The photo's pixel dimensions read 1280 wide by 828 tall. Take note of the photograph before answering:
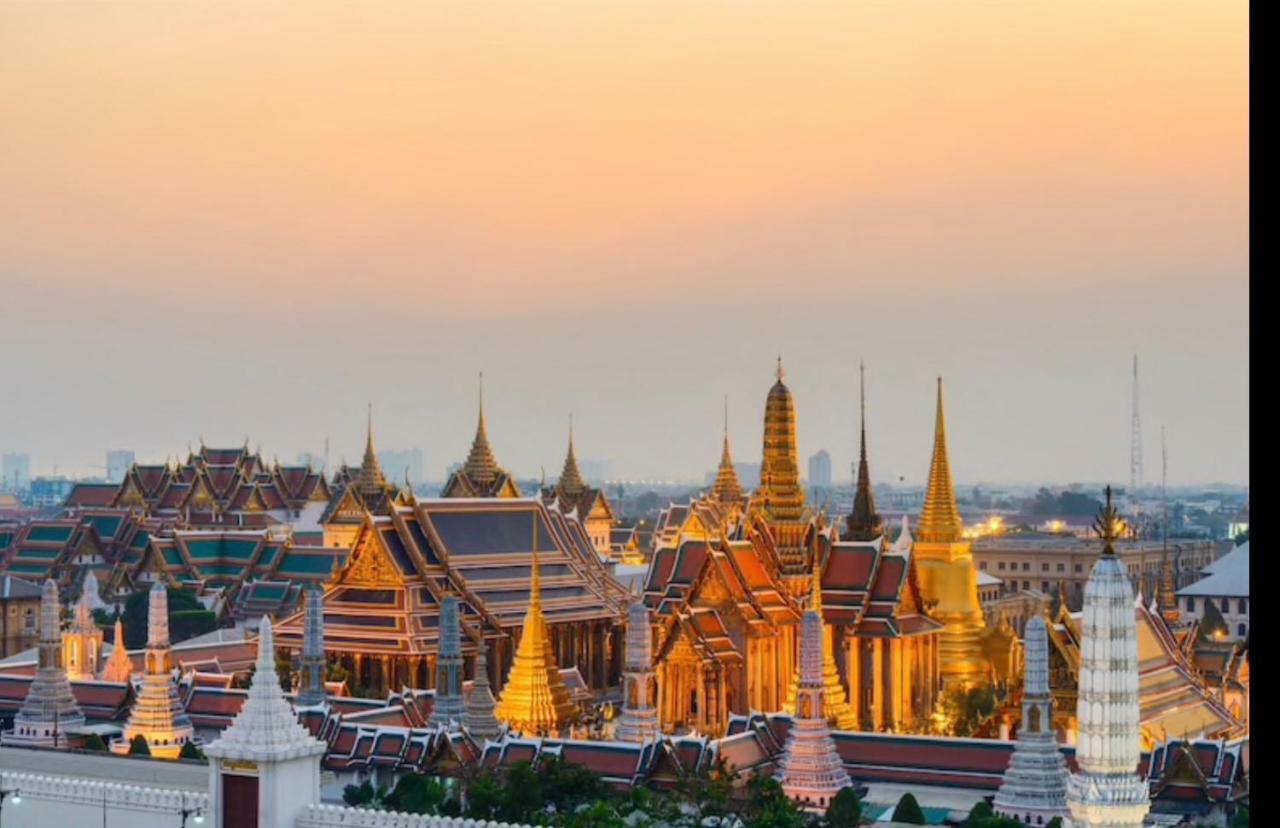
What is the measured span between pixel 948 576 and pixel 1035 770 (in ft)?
32.8

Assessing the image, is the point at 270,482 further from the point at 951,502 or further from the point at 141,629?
the point at 951,502

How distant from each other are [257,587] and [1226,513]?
8113cm

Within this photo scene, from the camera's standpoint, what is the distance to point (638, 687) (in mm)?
18031

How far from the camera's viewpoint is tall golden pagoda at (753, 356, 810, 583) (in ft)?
77.6

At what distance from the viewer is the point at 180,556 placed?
1499 inches

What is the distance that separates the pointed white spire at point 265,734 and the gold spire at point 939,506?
567 inches

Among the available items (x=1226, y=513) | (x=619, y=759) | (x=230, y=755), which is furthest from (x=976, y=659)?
(x=1226, y=513)

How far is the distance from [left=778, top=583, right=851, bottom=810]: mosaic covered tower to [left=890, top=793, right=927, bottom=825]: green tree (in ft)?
3.19

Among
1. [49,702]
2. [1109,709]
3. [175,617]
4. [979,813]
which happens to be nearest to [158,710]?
[49,702]

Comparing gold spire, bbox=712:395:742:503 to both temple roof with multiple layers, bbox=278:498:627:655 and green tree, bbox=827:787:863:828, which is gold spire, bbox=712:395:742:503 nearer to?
temple roof with multiple layers, bbox=278:498:627:655

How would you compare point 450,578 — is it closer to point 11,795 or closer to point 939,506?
point 939,506

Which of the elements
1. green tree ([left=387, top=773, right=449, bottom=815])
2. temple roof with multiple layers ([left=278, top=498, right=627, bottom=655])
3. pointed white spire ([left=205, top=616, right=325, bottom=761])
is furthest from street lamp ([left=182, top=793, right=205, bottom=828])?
temple roof with multiple layers ([left=278, top=498, right=627, bottom=655])

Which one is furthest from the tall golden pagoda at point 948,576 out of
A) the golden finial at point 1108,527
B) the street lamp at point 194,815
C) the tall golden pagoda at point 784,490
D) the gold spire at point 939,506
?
the street lamp at point 194,815

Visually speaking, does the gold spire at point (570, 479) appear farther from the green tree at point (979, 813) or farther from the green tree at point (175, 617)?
the green tree at point (979, 813)
